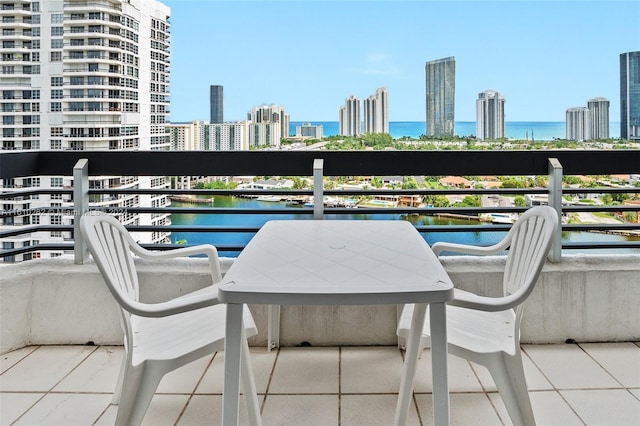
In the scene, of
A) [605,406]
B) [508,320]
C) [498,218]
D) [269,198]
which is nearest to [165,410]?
[269,198]

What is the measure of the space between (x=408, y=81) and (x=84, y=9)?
7.98 meters

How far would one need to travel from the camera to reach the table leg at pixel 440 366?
1.24 m

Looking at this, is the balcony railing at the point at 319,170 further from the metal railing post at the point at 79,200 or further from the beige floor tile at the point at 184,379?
the beige floor tile at the point at 184,379

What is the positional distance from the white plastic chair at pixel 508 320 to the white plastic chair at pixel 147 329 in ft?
2.25

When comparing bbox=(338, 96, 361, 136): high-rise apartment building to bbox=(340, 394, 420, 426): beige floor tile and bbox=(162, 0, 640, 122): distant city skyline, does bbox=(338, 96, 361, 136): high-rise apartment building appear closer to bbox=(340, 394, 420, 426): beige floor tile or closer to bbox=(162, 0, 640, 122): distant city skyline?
bbox=(340, 394, 420, 426): beige floor tile

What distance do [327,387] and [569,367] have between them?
1.23 m

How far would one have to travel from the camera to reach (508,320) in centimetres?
176

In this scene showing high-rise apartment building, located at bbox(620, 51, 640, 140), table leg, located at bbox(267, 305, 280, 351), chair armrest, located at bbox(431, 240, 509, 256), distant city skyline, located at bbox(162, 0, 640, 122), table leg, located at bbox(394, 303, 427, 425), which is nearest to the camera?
table leg, located at bbox(394, 303, 427, 425)

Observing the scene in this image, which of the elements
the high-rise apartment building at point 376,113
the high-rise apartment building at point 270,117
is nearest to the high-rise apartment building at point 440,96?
the high-rise apartment building at point 376,113

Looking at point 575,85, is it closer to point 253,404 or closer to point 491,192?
point 491,192

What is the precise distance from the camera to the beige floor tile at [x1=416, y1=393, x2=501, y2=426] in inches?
73.0

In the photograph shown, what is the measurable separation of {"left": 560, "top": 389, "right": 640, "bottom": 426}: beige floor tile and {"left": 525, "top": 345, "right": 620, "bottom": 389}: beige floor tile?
61 millimetres

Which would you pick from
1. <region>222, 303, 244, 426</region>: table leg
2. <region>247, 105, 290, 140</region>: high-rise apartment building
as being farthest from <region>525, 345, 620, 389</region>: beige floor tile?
<region>247, 105, 290, 140</region>: high-rise apartment building

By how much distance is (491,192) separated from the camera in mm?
2799
